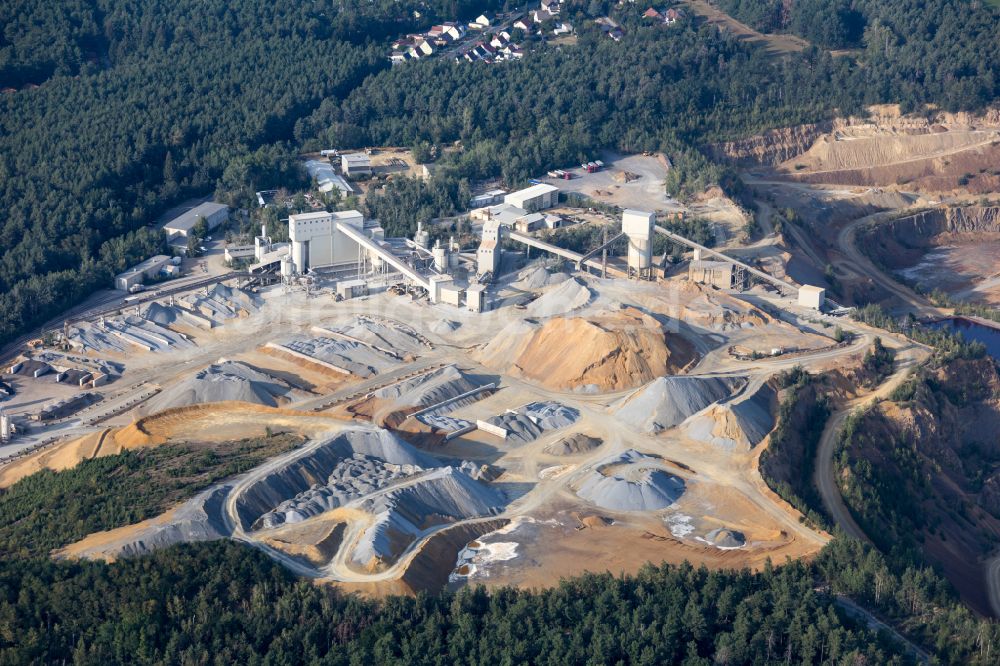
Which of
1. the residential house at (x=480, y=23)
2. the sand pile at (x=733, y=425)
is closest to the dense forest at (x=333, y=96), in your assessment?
the residential house at (x=480, y=23)

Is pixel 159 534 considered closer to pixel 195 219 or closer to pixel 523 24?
pixel 195 219

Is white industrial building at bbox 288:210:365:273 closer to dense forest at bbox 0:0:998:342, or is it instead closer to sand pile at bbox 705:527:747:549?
dense forest at bbox 0:0:998:342

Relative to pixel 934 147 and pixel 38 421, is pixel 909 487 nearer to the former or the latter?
pixel 38 421

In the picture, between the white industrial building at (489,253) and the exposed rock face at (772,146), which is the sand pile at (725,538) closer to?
the white industrial building at (489,253)

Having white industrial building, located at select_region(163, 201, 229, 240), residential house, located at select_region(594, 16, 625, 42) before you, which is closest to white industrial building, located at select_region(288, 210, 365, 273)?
white industrial building, located at select_region(163, 201, 229, 240)

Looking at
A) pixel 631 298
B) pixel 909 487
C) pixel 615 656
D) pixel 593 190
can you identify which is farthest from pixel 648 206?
pixel 615 656
